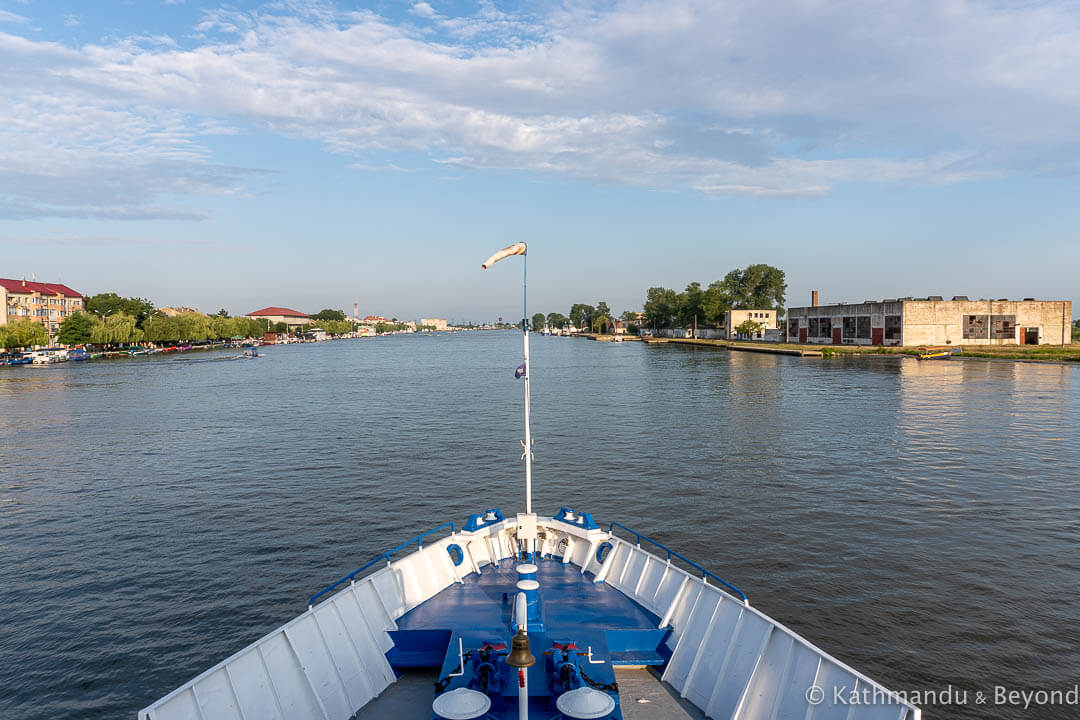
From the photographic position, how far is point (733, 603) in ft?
39.8

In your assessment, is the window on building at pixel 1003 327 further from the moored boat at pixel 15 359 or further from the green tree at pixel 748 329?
the moored boat at pixel 15 359

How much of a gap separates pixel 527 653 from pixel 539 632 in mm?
4151

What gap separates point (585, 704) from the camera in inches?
353

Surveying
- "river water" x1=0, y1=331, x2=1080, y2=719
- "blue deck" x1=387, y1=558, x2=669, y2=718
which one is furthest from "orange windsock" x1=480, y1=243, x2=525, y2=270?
"river water" x1=0, y1=331, x2=1080, y2=719

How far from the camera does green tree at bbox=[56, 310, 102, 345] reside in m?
159

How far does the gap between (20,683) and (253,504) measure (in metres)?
15.0

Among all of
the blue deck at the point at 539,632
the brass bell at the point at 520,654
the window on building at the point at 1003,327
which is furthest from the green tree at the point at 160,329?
the window on building at the point at 1003,327

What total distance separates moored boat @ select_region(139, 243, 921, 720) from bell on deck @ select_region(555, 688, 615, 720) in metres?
0.02

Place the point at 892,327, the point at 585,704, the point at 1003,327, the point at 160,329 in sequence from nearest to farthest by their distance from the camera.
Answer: the point at 585,704, the point at 1003,327, the point at 892,327, the point at 160,329

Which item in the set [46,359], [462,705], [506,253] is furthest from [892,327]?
[46,359]

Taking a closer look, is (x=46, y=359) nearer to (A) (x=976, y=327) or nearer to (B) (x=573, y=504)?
(B) (x=573, y=504)

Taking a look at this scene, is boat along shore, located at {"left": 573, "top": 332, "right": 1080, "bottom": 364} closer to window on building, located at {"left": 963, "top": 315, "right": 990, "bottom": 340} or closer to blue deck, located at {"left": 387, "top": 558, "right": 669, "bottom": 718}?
window on building, located at {"left": 963, "top": 315, "right": 990, "bottom": 340}

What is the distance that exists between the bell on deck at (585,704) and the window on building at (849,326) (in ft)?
498

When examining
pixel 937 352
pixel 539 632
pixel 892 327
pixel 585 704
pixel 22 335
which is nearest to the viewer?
pixel 585 704
